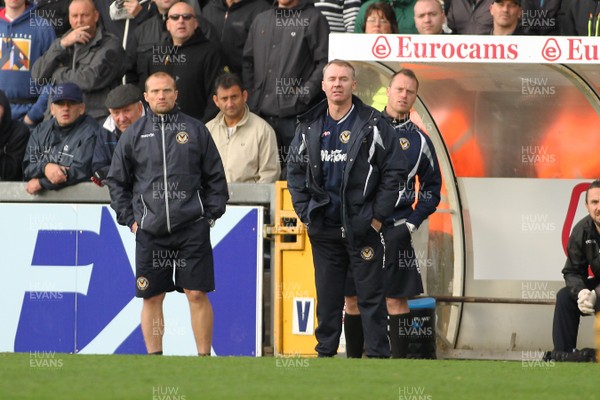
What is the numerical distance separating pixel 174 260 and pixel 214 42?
12.8 feet

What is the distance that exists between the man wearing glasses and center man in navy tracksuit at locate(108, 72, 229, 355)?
300 cm

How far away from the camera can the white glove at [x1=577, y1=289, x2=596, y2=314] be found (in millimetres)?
10883

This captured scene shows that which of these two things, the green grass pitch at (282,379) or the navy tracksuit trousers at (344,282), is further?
the navy tracksuit trousers at (344,282)

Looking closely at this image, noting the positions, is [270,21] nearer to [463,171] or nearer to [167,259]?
[463,171]

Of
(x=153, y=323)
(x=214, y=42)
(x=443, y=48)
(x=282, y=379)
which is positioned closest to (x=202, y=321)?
(x=153, y=323)

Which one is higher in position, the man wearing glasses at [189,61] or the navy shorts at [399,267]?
the man wearing glasses at [189,61]

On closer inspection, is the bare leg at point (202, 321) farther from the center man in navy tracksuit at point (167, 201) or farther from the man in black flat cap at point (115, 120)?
the man in black flat cap at point (115, 120)

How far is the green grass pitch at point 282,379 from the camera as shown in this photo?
756 centimetres

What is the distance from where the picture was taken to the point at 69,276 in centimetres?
1262

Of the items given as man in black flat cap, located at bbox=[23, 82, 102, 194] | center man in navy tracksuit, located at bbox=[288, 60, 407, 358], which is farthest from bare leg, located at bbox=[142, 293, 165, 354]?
man in black flat cap, located at bbox=[23, 82, 102, 194]

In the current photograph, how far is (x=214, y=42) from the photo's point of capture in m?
13.9

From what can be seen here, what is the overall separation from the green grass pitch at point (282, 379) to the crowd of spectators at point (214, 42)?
13.9ft

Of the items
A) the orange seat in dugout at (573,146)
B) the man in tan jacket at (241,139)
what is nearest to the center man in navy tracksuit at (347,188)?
the man in tan jacket at (241,139)

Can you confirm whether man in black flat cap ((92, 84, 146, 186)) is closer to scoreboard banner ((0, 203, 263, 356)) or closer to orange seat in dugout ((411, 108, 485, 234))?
scoreboard banner ((0, 203, 263, 356))
